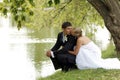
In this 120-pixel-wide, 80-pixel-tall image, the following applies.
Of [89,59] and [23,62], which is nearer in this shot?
[89,59]

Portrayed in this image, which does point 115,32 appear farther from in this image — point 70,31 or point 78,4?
point 78,4

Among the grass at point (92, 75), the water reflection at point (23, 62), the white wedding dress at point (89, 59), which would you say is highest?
the white wedding dress at point (89, 59)

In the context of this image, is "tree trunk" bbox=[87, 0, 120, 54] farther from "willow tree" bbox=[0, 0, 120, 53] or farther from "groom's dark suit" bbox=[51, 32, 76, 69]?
"groom's dark suit" bbox=[51, 32, 76, 69]

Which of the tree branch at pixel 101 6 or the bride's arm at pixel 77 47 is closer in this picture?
the bride's arm at pixel 77 47

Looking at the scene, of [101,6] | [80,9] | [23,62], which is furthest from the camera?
[23,62]

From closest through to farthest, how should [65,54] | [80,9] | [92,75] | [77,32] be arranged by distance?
[92,75] → [77,32] → [65,54] → [80,9]

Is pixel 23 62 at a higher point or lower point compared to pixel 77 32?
lower

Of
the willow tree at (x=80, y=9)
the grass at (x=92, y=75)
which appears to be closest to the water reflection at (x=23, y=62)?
the willow tree at (x=80, y=9)

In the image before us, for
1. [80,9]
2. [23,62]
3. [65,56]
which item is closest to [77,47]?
[65,56]

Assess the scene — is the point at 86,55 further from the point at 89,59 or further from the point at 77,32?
the point at 77,32

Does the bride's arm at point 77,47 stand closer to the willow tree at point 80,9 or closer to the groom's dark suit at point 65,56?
the groom's dark suit at point 65,56

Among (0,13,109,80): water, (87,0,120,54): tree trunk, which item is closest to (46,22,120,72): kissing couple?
(87,0,120,54): tree trunk

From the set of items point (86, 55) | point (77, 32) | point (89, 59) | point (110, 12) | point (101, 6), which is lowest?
point (89, 59)

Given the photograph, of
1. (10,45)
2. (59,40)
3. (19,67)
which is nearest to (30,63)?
(19,67)
